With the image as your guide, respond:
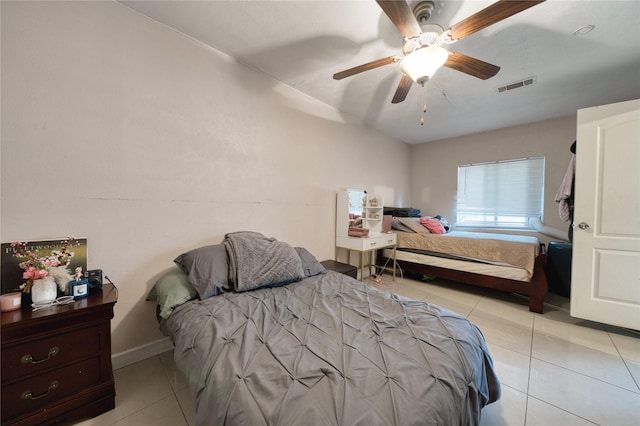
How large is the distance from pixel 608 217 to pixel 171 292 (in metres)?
3.71

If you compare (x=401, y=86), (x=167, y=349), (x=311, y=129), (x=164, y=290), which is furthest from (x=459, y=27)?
(x=167, y=349)

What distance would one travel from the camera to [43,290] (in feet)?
3.95

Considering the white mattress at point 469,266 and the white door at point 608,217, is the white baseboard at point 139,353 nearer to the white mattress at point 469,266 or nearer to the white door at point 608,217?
the white mattress at point 469,266

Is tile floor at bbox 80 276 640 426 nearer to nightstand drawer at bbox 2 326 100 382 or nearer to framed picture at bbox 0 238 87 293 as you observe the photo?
nightstand drawer at bbox 2 326 100 382

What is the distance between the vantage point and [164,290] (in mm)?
1557

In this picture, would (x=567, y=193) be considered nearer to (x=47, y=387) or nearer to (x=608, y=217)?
(x=608, y=217)

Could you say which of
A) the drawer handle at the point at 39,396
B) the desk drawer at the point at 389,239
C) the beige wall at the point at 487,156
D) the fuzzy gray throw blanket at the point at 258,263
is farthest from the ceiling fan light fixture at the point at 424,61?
the beige wall at the point at 487,156

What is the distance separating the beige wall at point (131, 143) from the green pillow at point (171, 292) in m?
0.19

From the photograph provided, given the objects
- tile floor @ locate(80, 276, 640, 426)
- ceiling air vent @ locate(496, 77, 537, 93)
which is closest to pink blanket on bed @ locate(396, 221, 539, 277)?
tile floor @ locate(80, 276, 640, 426)

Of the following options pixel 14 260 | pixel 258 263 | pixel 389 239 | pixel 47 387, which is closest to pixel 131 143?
pixel 14 260

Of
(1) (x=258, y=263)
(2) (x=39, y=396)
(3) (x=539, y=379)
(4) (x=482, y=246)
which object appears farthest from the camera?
(4) (x=482, y=246)

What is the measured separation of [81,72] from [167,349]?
209 centimetres

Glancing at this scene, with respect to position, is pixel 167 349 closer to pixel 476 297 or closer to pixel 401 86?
pixel 401 86

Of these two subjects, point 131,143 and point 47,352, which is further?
point 131,143
